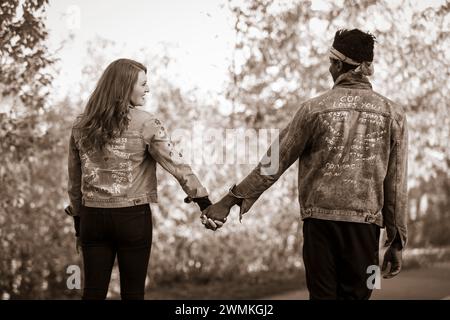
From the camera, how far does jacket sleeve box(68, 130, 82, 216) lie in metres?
4.21

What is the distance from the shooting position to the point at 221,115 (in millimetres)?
7590

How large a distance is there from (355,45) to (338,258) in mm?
1035

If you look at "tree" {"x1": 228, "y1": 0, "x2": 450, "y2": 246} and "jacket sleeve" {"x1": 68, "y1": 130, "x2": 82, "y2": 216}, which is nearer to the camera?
"jacket sleeve" {"x1": 68, "y1": 130, "x2": 82, "y2": 216}

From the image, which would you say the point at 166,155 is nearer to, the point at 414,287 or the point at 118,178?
the point at 118,178

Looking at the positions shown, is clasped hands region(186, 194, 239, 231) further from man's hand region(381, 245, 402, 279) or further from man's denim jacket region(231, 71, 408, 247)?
man's hand region(381, 245, 402, 279)

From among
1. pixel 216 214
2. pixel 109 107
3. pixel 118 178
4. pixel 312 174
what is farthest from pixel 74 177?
pixel 312 174

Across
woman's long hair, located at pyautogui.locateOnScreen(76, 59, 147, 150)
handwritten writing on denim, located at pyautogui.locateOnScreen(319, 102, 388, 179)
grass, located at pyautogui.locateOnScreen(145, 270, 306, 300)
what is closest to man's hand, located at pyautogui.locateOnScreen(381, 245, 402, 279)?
handwritten writing on denim, located at pyautogui.locateOnScreen(319, 102, 388, 179)

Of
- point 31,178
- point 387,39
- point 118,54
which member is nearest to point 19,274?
point 31,178

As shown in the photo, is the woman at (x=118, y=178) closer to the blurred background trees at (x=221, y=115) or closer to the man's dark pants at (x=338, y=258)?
the man's dark pants at (x=338, y=258)

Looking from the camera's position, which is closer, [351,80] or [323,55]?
[351,80]

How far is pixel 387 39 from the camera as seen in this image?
814 cm

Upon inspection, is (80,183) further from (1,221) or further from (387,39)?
(387,39)

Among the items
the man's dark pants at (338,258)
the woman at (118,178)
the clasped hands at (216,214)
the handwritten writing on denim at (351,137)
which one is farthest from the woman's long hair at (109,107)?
the man's dark pants at (338,258)

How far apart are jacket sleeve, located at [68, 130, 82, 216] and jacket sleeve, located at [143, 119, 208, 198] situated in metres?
0.43
